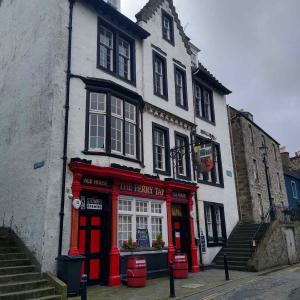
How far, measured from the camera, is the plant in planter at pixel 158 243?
13.8m

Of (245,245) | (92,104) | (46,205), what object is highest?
(92,104)

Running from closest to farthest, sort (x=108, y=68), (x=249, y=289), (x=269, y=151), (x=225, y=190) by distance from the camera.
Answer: (x=249, y=289)
(x=108, y=68)
(x=225, y=190)
(x=269, y=151)

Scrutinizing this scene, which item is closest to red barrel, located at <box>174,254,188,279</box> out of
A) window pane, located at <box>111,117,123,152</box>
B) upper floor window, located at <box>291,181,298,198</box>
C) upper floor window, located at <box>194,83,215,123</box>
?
window pane, located at <box>111,117,123,152</box>

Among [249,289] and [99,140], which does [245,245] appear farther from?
A: [99,140]

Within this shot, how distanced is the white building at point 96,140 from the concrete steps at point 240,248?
24.1 inches

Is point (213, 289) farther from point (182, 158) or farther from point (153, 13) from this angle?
point (153, 13)

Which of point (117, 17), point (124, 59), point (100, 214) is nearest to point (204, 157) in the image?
point (100, 214)

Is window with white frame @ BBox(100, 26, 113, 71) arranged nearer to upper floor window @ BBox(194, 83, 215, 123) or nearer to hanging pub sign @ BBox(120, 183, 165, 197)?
hanging pub sign @ BBox(120, 183, 165, 197)

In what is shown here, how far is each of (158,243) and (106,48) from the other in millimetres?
8954

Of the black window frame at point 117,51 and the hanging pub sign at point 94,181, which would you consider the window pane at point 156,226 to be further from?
the black window frame at point 117,51

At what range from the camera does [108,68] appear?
14.2 metres

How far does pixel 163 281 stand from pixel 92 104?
7537 mm

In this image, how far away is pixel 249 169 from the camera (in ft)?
74.8

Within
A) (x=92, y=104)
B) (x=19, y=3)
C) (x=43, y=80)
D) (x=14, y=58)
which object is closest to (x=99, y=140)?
(x=92, y=104)
